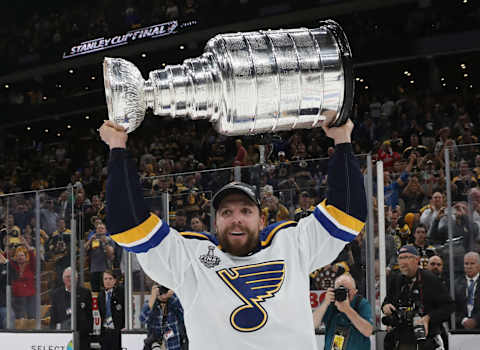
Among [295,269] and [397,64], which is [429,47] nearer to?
[397,64]

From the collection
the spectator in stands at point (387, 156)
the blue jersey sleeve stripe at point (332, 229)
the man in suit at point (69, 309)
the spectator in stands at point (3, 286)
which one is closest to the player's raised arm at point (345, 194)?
the blue jersey sleeve stripe at point (332, 229)

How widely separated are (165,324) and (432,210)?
2539 mm

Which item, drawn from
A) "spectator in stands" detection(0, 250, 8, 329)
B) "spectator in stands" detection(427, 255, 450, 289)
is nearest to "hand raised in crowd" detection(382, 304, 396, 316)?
"spectator in stands" detection(427, 255, 450, 289)

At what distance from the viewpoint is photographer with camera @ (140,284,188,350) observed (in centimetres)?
610

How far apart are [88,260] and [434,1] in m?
8.73

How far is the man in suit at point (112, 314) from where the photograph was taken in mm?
7074

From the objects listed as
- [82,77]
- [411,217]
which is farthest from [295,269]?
[82,77]

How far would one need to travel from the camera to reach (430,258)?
5.93 metres

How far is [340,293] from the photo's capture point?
5488 millimetres

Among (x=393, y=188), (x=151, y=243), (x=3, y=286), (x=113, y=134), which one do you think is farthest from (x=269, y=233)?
(x=3, y=286)

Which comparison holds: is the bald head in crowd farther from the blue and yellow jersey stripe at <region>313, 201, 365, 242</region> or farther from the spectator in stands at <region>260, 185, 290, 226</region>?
the blue and yellow jersey stripe at <region>313, 201, 365, 242</region>

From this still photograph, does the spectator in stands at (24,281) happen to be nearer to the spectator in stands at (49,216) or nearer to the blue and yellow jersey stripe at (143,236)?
the spectator in stands at (49,216)

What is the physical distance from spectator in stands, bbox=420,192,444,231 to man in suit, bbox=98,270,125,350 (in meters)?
3.05

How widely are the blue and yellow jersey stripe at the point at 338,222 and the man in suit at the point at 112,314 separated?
193 inches
